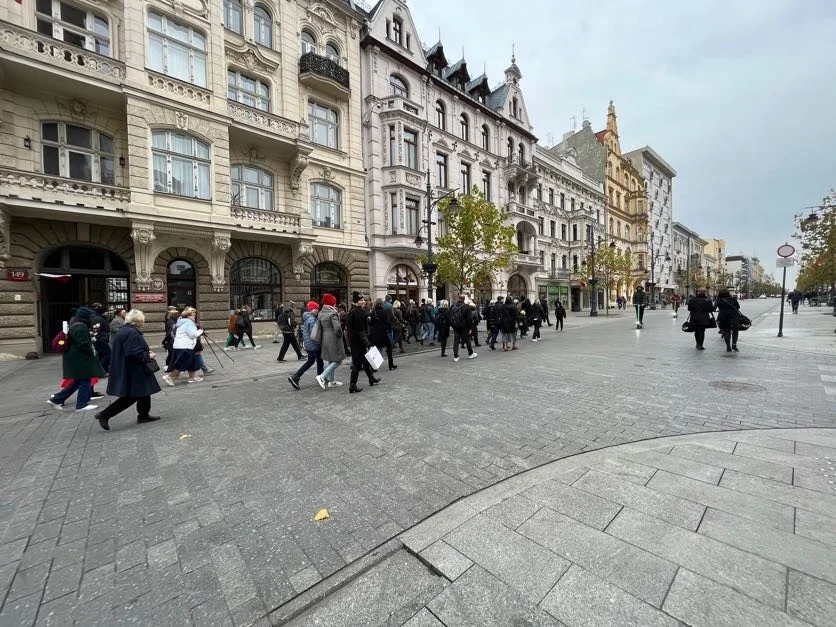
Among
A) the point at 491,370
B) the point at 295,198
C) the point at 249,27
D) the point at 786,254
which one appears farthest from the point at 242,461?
the point at 249,27

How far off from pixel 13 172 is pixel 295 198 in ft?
30.9

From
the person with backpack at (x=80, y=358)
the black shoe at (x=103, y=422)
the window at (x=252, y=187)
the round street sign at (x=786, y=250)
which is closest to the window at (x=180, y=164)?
the window at (x=252, y=187)

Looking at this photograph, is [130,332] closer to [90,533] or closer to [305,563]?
[90,533]

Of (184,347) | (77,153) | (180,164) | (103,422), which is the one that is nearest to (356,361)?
(103,422)

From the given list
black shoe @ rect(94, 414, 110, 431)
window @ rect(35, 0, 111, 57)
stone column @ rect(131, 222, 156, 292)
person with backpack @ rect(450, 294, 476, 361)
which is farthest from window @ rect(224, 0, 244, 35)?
black shoe @ rect(94, 414, 110, 431)

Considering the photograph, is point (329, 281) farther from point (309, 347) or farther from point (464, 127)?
point (464, 127)

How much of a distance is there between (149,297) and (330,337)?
1077 centimetres

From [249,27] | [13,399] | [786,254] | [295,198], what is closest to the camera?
[13,399]

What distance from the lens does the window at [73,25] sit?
1218cm

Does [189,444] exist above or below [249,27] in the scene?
below

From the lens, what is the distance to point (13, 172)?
10.9 meters

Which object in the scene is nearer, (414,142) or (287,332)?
(287,332)

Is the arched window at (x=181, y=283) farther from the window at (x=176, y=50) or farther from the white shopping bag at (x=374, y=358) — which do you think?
the white shopping bag at (x=374, y=358)

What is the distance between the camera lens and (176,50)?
46.7ft
